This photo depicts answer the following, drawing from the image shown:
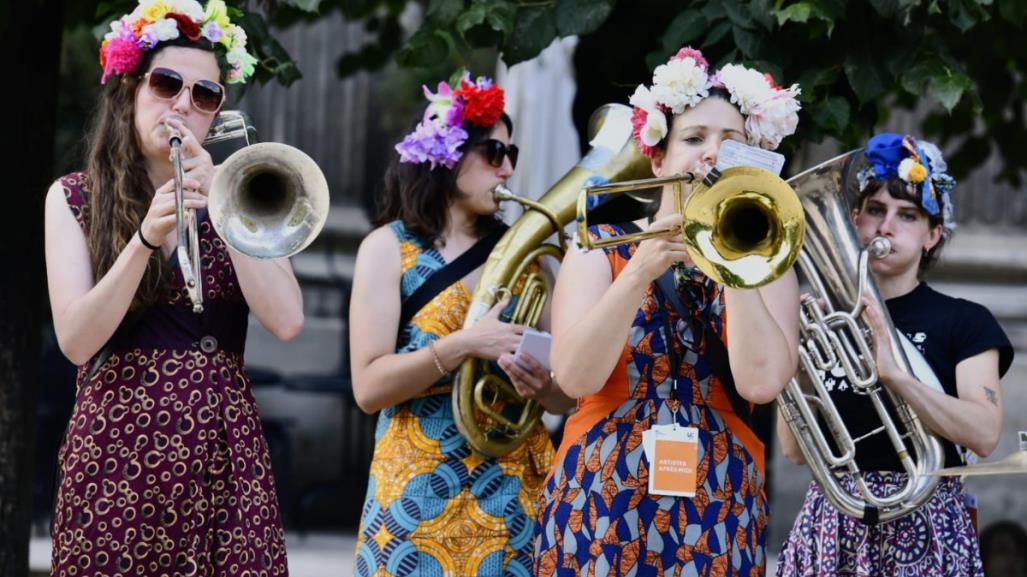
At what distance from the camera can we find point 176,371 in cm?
372

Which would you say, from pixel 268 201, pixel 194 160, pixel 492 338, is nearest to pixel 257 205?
pixel 268 201

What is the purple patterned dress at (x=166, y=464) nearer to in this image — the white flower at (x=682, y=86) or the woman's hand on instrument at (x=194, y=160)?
the woman's hand on instrument at (x=194, y=160)

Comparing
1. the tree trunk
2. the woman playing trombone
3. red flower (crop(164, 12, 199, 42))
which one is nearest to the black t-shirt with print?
the woman playing trombone

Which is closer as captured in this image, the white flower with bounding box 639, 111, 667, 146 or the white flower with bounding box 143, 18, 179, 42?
the white flower with bounding box 639, 111, 667, 146

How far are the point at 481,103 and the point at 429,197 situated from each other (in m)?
0.30

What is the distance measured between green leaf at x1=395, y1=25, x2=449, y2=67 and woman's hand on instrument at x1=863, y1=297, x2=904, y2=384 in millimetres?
1773

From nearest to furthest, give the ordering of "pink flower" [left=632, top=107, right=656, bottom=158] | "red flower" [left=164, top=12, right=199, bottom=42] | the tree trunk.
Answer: "pink flower" [left=632, top=107, right=656, bottom=158]
"red flower" [left=164, top=12, right=199, bottom=42]
the tree trunk

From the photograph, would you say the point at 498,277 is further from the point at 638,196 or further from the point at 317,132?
the point at 317,132

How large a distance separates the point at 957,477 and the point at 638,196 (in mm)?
1227

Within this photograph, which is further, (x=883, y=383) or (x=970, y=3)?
(x=970, y=3)

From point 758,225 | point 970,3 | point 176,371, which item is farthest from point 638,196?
point 970,3

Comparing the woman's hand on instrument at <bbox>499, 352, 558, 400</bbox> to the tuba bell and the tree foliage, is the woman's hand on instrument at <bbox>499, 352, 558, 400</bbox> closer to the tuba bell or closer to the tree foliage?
the tuba bell

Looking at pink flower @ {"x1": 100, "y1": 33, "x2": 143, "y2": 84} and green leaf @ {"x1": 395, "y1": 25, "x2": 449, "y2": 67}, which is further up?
green leaf @ {"x1": 395, "y1": 25, "x2": 449, "y2": 67}

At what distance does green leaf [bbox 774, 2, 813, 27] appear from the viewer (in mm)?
4695
